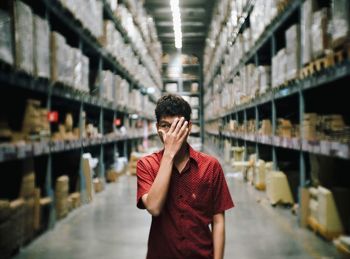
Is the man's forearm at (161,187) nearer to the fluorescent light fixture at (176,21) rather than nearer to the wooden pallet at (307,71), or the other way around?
the wooden pallet at (307,71)

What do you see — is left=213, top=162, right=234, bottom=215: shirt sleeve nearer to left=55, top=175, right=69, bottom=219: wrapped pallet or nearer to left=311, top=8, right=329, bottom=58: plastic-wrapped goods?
left=311, top=8, right=329, bottom=58: plastic-wrapped goods

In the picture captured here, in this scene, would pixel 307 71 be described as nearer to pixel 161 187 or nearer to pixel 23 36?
pixel 23 36

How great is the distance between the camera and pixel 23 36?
3.62 meters

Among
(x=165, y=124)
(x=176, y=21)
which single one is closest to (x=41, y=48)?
(x=165, y=124)

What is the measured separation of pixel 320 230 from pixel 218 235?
2388 millimetres

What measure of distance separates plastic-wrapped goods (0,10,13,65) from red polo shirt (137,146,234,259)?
193cm

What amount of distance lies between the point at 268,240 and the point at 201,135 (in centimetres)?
1930

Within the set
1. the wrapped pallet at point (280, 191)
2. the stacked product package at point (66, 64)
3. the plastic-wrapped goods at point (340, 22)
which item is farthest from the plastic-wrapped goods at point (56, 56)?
the wrapped pallet at point (280, 191)

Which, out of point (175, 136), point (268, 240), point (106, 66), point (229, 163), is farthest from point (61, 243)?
point (229, 163)

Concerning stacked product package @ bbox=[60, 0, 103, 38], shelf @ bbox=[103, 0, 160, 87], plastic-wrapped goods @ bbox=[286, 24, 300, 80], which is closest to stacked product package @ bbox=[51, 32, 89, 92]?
stacked product package @ bbox=[60, 0, 103, 38]

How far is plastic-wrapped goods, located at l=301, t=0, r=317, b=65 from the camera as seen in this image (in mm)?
4055

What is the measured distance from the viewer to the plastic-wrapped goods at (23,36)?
139 inches

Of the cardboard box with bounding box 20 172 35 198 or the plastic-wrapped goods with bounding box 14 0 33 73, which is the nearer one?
the plastic-wrapped goods with bounding box 14 0 33 73

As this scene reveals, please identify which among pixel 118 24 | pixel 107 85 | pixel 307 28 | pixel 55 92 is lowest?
pixel 55 92
